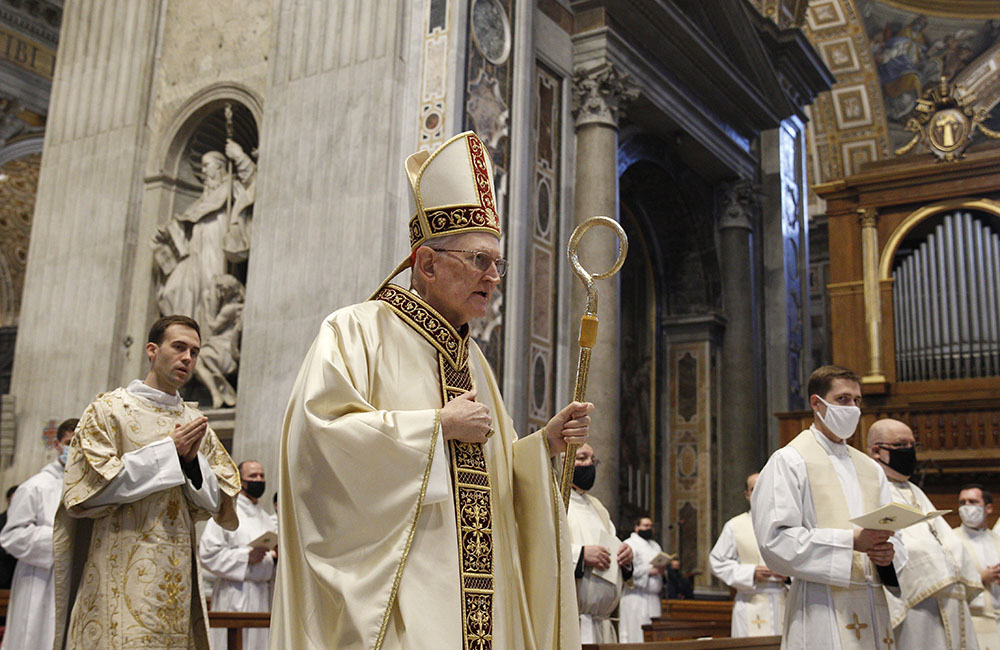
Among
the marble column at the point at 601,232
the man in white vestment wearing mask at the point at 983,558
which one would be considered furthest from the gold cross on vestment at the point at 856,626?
the marble column at the point at 601,232

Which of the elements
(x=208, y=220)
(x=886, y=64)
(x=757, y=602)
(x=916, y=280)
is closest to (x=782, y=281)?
(x=916, y=280)

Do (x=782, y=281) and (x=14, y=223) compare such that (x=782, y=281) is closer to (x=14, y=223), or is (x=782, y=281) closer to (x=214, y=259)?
(x=214, y=259)

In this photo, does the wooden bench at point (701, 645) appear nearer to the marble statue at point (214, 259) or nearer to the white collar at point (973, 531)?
the white collar at point (973, 531)

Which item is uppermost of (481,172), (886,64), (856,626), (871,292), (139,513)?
Answer: (886,64)

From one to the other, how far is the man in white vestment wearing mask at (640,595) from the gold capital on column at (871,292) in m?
3.66

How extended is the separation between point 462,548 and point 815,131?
19.4 m

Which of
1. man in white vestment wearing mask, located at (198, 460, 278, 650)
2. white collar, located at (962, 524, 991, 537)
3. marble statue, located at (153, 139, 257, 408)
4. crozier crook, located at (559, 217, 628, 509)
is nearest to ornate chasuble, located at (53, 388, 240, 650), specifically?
crozier crook, located at (559, 217, 628, 509)

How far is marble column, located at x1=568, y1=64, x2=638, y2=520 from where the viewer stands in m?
10.2

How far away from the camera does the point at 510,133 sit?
904cm

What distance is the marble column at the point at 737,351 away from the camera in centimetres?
1339

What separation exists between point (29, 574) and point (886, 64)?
18609 millimetres

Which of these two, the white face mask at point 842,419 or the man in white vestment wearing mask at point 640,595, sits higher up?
the white face mask at point 842,419

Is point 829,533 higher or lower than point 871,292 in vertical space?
lower

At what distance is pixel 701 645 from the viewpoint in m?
4.26
